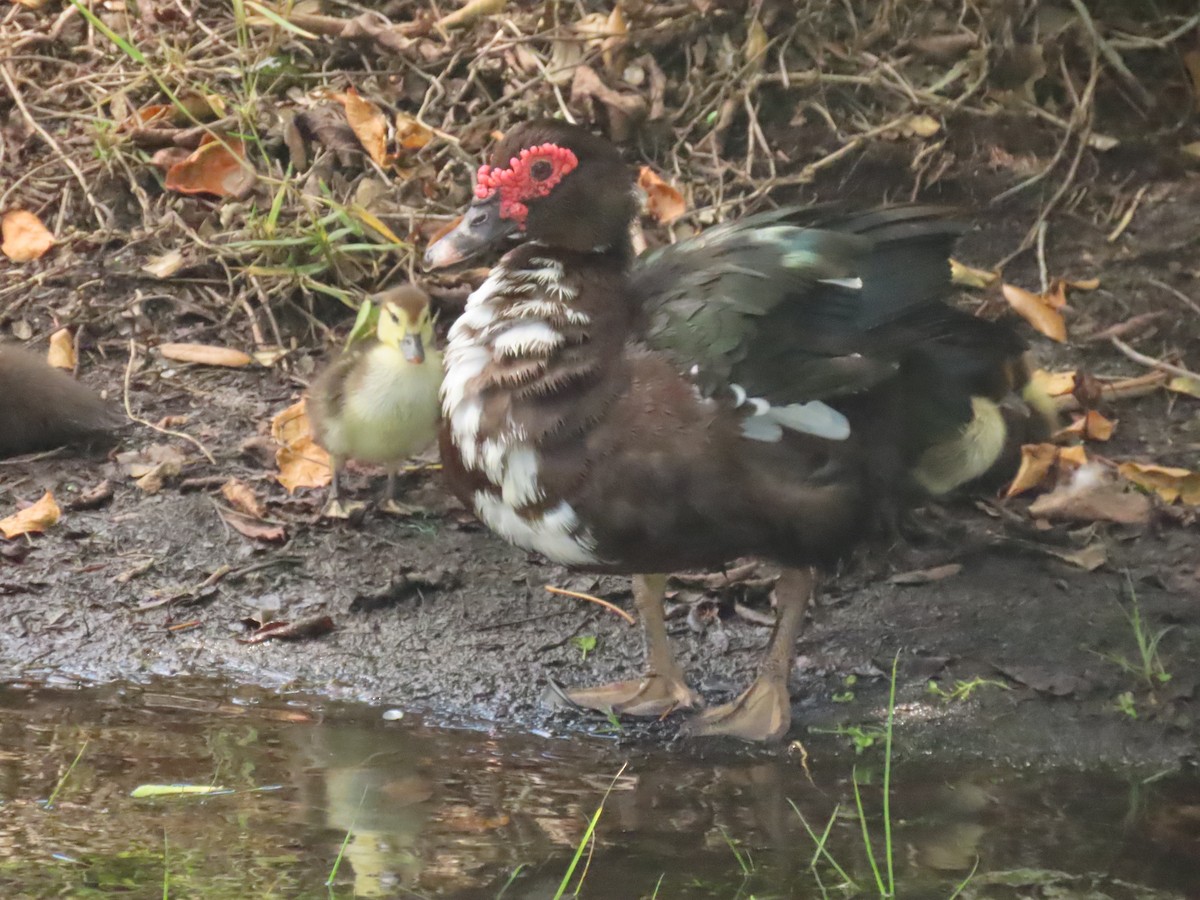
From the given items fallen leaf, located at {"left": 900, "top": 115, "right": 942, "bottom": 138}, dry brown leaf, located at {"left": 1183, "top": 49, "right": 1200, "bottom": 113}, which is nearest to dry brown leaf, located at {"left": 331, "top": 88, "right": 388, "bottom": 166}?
fallen leaf, located at {"left": 900, "top": 115, "right": 942, "bottom": 138}

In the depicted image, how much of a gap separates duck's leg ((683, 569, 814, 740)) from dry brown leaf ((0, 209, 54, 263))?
2919mm

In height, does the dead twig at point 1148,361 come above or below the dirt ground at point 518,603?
above

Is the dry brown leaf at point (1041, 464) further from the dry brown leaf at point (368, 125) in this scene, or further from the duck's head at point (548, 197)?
the dry brown leaf at point (368, 125)

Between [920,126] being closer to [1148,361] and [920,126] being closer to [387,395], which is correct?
[1148,361]

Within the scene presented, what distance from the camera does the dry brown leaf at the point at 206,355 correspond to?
4594mm

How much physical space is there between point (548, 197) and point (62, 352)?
82.4 inches

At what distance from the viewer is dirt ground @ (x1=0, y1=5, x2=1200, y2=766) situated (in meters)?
3.29

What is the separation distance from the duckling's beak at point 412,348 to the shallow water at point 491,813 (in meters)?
0.92

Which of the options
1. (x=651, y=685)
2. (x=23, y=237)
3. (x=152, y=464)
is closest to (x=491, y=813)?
(x=651, y=685)

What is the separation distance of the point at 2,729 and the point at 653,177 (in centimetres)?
270

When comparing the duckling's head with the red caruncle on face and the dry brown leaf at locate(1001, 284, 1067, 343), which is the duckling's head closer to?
the red caruncle on face

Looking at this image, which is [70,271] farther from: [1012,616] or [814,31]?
[1012,616]

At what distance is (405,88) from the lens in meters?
5.39

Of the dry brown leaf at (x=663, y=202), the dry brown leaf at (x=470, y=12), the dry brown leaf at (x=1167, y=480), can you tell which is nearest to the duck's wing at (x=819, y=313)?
the dry brown leaf at (x=1167, y=480)
